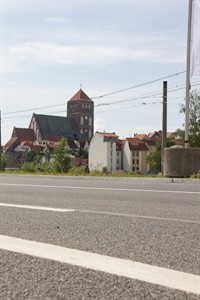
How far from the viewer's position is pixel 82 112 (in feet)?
625

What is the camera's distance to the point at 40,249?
4.53 meters

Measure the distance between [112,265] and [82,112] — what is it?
615ft

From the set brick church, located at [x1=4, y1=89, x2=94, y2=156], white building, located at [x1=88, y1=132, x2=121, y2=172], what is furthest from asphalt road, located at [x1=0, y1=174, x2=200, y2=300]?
brick church, located at [x1=4, y1=89, x2=94, y2=156]

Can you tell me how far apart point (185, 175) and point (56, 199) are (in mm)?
Answer: 7539

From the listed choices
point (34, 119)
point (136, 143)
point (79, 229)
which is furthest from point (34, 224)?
point (34, 119)

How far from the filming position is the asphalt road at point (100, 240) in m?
3.29

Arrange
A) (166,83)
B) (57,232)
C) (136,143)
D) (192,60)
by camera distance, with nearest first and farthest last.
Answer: (57,232) < (192,60) < (166,83) < (136,143)

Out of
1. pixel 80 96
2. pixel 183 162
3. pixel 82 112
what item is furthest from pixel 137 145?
pixel 183 162

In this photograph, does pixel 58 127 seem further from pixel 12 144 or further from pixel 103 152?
pixel 103 152

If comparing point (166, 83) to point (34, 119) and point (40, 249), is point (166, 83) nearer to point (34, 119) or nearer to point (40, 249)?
point (40, 249)

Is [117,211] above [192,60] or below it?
below

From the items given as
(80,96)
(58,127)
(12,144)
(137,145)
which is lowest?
(137,145)

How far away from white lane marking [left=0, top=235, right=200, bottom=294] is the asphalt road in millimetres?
53

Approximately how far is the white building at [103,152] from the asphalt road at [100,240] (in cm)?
11734
